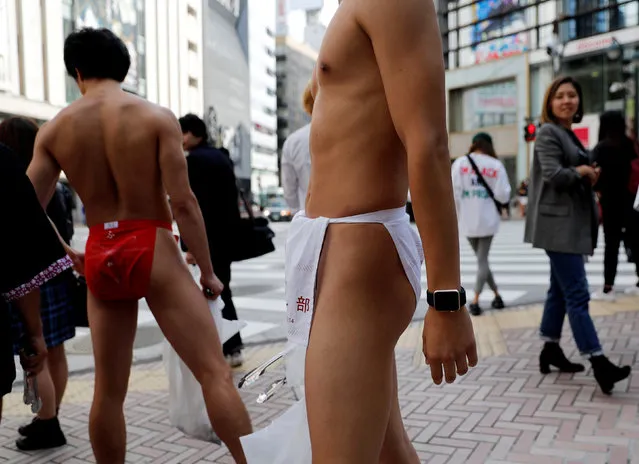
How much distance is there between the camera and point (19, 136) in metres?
3.59

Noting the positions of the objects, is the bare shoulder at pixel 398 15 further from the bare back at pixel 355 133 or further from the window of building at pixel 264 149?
the window of building at pixel 264 149

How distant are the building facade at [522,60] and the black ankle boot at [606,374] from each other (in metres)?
28.1

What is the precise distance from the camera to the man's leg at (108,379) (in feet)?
8.67

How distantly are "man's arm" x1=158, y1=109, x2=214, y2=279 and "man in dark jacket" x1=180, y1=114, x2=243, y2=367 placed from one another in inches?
77.0

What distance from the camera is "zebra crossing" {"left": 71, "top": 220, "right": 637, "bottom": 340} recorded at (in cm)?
721

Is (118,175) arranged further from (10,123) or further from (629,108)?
(629,108)

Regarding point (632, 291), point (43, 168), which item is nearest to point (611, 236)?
point (632, 291)

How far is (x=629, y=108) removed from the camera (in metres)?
33.8

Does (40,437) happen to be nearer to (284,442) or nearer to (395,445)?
(284,442)

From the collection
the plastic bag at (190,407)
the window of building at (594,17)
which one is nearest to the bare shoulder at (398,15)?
the plastic bag at (190,407)

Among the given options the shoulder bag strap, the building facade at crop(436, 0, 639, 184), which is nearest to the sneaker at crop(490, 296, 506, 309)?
the shoulder bag strap

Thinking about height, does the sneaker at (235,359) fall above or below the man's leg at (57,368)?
below

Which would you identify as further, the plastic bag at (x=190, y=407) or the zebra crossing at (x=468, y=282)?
the zebra crossing at (x=468, y=282)

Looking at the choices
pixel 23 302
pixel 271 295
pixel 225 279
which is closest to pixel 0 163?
pixel 23 302
